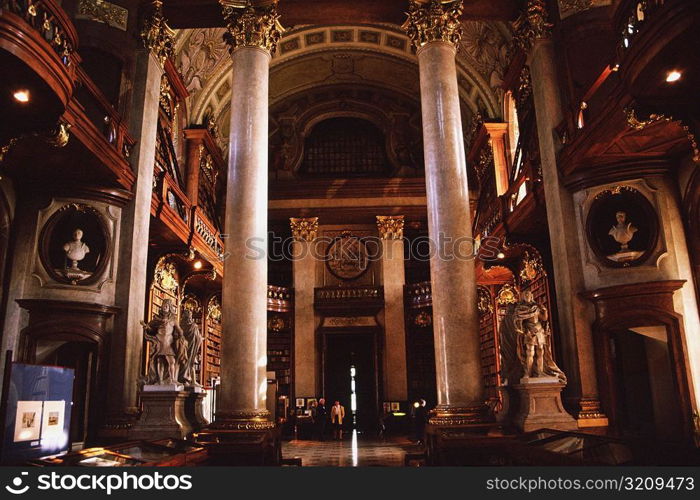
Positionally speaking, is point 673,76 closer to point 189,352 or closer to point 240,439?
point 240,439

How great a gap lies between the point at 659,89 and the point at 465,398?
187 inches

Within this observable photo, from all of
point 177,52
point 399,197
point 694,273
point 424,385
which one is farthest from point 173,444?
point 399,197

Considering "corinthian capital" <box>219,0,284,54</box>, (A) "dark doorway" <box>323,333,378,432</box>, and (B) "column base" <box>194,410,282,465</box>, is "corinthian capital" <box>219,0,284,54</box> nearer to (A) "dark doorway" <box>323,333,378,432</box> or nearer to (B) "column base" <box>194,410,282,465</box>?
(B) "column base" <box>194,410,282,465</box>

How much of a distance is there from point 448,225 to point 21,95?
236 inches

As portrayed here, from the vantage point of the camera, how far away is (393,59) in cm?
1855

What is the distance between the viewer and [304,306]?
18906 millimetres

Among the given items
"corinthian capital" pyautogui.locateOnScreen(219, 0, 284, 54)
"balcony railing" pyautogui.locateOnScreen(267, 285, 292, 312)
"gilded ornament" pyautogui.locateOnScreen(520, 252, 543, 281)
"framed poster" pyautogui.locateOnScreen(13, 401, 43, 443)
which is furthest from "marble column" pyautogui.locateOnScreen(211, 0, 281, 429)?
"balcony railing" pyautogui.locateOnScreen(267, 285, 292, 312)

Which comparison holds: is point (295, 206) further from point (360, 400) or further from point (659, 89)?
point (659, 89)

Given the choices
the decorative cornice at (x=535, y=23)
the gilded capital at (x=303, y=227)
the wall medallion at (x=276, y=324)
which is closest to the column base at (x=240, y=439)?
the decorative cornice at (x=535, y=23)

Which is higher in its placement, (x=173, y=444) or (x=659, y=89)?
(x=659, y=89)

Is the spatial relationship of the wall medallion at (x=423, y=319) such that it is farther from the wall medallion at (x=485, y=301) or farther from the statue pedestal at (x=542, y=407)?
the statue pedestal at (x=542, y=407)

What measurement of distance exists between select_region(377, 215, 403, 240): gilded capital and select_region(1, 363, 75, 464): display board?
1514 cm

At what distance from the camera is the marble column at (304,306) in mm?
18156

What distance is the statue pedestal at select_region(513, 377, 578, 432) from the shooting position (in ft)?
26.8
